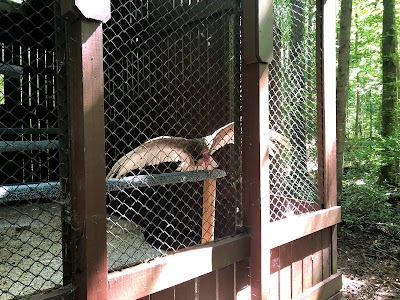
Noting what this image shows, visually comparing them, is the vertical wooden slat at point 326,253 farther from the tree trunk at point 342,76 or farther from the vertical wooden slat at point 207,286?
the tree trunk at point 342,76

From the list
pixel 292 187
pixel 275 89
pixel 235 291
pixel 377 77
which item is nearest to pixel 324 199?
pixel 292 187

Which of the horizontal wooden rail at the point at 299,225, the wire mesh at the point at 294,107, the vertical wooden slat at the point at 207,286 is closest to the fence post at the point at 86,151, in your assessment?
the vertical wooden slat at the point at 207,286

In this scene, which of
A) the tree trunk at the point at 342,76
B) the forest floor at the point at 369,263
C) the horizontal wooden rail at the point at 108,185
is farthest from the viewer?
the tree trunk at the point at 342,76

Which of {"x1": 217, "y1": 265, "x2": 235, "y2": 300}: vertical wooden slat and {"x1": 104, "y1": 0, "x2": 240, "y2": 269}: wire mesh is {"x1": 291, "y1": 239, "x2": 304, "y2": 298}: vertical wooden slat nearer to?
{"x1": 104, "y1": 0, "x2": 240, "y2": 269}: wire mesh

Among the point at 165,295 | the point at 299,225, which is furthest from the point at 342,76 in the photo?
the point at 165,295

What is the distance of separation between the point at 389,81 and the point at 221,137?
6475mm

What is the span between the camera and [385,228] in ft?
16.4

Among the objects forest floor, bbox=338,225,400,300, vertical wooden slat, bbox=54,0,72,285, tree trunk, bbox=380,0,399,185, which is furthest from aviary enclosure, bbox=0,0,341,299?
tree trunk, bbox=380,0,399,185

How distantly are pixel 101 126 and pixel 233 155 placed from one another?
3.19ft

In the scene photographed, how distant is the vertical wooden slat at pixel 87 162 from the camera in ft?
4.45

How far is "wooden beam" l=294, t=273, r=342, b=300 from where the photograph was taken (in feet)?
8.34

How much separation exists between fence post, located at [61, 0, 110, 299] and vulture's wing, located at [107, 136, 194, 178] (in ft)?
1.20

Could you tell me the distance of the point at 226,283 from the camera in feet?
6.65

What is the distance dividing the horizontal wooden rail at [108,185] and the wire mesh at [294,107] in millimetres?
654
